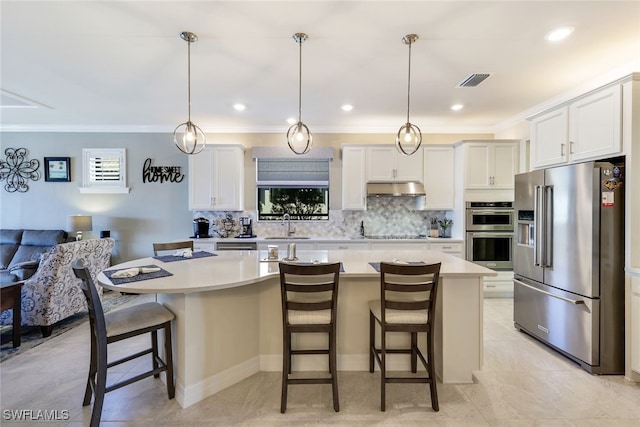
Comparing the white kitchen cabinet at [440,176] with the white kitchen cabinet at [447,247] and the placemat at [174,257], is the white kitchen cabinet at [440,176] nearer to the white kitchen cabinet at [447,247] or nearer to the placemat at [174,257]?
the white kitchen cabinet at [447,247]

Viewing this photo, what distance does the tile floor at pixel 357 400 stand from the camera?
79.6 inches

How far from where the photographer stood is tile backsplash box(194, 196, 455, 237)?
5348mm

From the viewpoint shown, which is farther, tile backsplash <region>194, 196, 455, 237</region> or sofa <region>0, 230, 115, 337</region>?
tile backsplash <region>194, 196, 455, 237</region>

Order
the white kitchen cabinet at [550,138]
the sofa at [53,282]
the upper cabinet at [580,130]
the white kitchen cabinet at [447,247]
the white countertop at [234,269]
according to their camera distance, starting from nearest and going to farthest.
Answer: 1. the white countertop at [234,269]
2. the upper cabinet at [580,130]
3. the white kitchen cabinet at [550,138]
4. the sofa at [53,282]
5. the white kitchen cabinet at [447,247]

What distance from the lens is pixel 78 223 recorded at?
488 cm

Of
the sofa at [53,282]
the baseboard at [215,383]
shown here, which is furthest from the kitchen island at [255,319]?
the sofa at [53,282]

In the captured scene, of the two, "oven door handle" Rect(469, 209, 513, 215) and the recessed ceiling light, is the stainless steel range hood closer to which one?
"oven door handle" Rect(469, 209, 513, 215)

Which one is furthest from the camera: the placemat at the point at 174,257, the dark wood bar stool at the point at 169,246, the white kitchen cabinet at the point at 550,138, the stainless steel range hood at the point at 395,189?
the stainless steel range hood at the point at 395,189

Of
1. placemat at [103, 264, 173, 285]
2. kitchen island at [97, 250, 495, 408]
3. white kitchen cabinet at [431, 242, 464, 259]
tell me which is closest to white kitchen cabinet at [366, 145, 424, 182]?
white kitchen cabinet at [431, 242, 464, 259]

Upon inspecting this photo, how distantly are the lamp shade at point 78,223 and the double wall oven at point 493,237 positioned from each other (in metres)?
6.04

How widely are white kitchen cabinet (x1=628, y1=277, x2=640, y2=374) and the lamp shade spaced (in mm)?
6745

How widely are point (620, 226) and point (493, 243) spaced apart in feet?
7.16

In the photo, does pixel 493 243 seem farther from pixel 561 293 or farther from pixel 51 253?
pixel 51 253

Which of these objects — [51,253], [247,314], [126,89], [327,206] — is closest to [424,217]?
[327,206]
